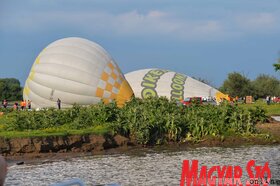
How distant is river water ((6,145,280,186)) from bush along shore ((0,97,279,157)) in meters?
1.62

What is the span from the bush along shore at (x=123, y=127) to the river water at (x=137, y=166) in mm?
1621

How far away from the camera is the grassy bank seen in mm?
21688

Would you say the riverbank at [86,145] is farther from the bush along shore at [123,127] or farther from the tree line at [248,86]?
the tree line at [248,86]

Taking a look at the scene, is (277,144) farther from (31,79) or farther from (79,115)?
(31,79)

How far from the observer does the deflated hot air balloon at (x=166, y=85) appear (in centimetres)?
6644

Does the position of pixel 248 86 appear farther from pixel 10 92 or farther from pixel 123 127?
pixel 123 127

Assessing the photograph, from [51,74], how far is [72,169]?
2313 cm

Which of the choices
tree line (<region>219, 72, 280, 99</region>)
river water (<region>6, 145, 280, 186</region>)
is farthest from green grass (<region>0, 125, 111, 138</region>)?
tree line (<region>219, 72, 280, 99</region>)

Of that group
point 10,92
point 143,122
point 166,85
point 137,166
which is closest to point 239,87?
point 166,85

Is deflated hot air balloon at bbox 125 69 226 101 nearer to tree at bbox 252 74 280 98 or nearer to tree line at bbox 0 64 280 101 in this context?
tree line at bbox 0 64 280 101

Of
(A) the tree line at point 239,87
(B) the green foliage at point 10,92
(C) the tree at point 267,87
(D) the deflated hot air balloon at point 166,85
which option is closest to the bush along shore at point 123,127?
(D) the deflated hot air balloon at point 166,85

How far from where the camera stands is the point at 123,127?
21.8 metres

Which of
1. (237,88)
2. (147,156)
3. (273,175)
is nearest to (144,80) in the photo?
(237,88)

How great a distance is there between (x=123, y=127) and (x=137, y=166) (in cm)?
559
